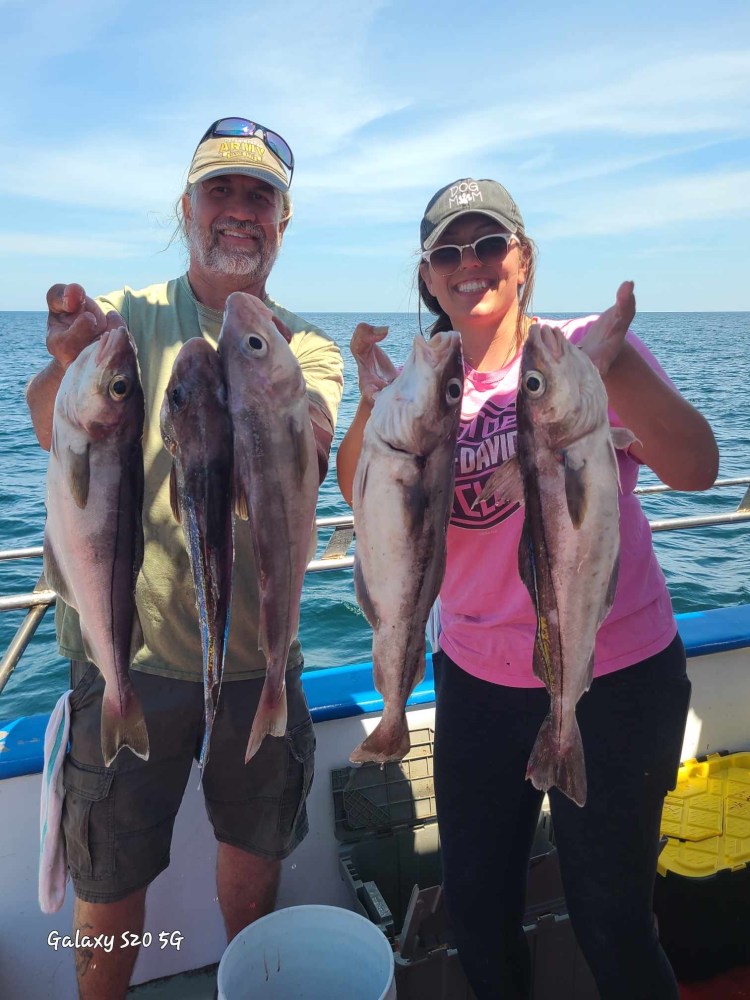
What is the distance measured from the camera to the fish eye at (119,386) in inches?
84.7

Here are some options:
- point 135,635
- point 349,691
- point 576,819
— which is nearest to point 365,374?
point 135,635

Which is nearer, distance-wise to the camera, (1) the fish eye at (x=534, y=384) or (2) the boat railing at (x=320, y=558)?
(1) the fish eye at (x=534, y=384)

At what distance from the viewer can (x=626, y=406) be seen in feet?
7.69

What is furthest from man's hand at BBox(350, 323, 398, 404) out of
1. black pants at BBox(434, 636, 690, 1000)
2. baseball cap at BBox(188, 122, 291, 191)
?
black pants at BBox(434, 636, 690, 1000)

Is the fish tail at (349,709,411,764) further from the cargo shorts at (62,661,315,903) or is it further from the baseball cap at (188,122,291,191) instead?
the baseball cap at (188,122,291,191)

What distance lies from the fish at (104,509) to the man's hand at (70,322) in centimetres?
7

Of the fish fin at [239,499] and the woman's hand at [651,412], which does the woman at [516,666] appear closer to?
the woman's hand at [651,412]

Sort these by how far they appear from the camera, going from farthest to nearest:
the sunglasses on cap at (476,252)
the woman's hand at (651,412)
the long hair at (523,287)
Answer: the long hair at (523,287) < the sunglasses on cap at (476,252) < the woman's hand at (651,412)

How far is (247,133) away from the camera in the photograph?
2902 mm

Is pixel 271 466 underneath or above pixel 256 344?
underneath

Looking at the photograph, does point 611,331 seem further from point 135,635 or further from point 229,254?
point 135,635

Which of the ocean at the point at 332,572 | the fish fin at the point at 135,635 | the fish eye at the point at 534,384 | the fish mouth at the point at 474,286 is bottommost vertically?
the ocean at the point at 332,572

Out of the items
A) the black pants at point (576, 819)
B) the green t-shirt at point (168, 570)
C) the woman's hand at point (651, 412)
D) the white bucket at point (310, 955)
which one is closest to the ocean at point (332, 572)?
the green t-shirt at point (168, 570)

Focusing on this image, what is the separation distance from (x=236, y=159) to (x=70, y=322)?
1.01 m
